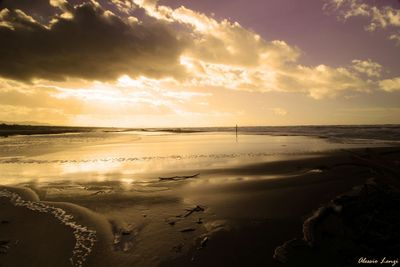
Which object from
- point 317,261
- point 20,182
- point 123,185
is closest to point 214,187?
point 123,185

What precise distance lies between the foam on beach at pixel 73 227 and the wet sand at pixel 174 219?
0.43 feet

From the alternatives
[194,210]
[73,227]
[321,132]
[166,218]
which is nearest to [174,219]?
[166,218]

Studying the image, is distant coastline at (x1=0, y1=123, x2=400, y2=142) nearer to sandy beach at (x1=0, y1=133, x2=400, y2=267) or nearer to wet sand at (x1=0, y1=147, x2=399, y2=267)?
sandy beach at (x1=0, y1=133, x2=400, y2=267)

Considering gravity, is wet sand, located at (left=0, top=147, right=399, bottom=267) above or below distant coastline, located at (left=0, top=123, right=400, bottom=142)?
below

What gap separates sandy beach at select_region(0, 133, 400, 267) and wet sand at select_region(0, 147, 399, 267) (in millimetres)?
24

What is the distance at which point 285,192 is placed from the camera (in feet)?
34.7

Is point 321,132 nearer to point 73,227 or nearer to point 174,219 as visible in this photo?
point 174,219

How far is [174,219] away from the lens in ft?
25.6

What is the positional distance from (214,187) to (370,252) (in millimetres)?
6822

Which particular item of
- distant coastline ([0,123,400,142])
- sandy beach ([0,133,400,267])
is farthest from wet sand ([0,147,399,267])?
distant coastline ([0,123,400,142])

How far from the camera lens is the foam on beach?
5.71 metres

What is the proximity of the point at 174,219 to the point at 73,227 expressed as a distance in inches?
107

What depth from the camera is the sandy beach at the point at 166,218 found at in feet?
18.8

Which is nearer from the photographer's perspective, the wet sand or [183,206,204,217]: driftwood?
the wet sand
